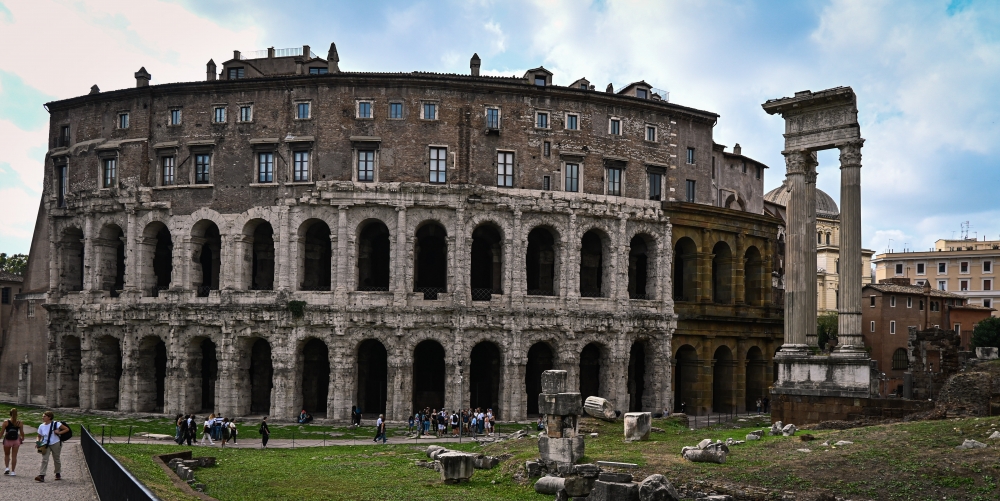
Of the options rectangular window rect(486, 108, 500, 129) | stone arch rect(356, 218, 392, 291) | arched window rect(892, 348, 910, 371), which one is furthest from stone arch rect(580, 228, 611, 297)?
arched window rect(892, 348, 910, 371)

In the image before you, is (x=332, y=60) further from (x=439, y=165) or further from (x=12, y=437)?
(x=12, y=437)

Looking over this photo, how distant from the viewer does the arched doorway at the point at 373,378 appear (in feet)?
147

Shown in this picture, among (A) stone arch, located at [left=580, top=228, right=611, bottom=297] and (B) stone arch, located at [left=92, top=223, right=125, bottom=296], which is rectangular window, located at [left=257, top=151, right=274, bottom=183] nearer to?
(B) stone arch, located at [left=92, top=223, right=125, bottom=296]

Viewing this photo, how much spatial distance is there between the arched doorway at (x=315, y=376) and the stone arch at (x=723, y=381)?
19910 mm

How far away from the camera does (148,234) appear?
4584 centimetres

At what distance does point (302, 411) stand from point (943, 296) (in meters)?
48.4

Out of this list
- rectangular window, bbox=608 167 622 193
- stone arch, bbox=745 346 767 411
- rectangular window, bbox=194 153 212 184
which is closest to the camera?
rectangular window, bbox=194 153 212 184

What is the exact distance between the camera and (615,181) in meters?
46.1

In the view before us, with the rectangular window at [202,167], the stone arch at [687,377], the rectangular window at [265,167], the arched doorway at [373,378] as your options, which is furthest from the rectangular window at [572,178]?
the rectangular window at [202,167]

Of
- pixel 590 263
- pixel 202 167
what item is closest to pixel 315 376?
pixel 202 167

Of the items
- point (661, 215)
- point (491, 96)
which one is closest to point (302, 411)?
point (491, 96)

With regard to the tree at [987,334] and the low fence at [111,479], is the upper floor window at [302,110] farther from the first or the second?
the tree at [987,334]

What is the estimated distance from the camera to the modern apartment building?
3442 inches

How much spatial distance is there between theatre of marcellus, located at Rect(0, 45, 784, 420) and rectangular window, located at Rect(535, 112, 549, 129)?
13 centimetres
